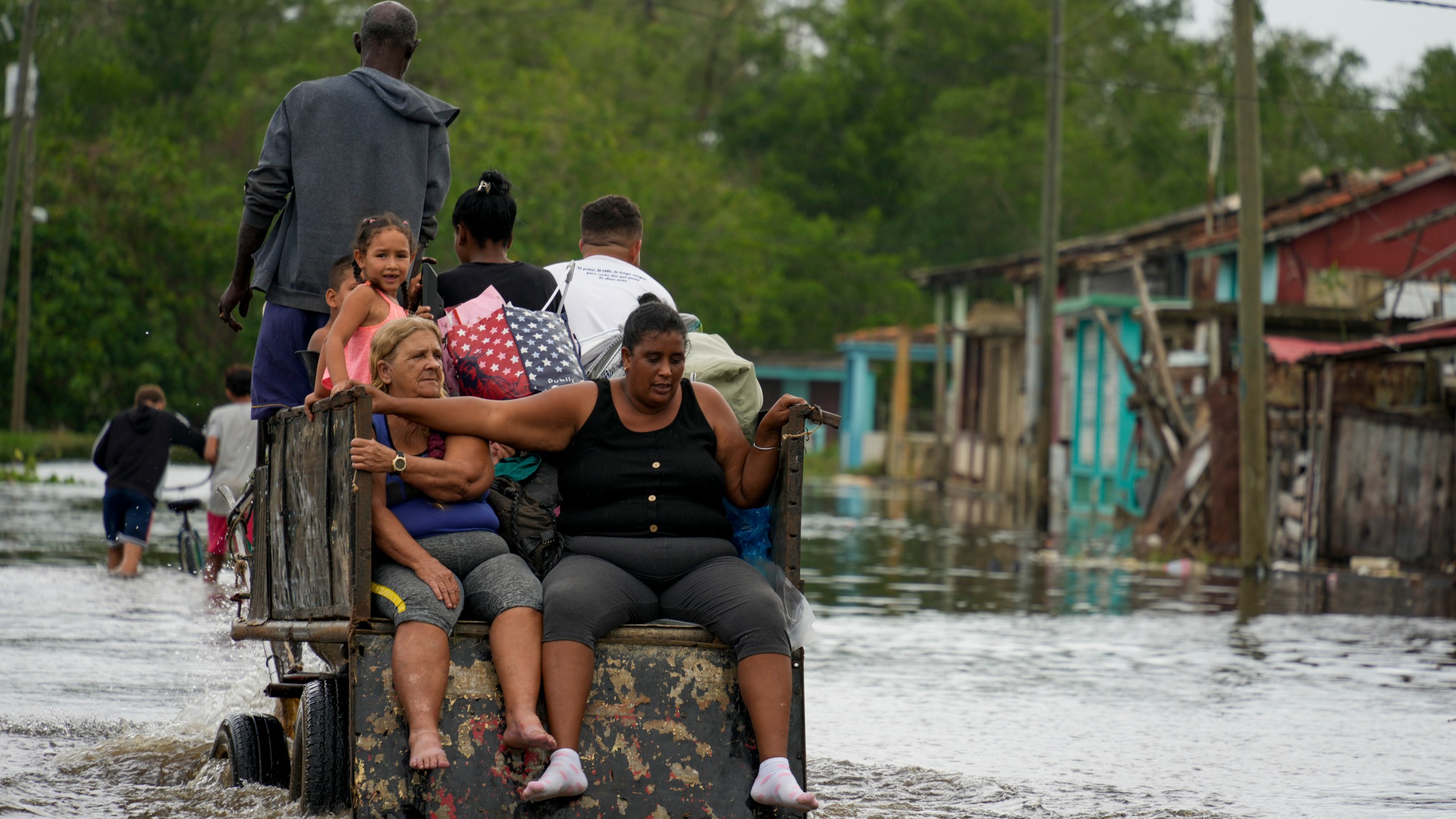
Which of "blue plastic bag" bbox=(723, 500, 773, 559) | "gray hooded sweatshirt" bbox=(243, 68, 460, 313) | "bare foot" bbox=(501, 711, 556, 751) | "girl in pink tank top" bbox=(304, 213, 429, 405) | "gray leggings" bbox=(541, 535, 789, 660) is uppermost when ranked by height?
"gray hooded sweatshirt" bbox=(243, 68, 460, 313)

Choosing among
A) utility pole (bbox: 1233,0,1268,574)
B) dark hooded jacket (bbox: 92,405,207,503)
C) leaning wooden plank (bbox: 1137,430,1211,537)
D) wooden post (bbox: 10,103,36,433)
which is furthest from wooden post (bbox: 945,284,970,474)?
dark hooded jacket (bbox: 92,405,207,503)

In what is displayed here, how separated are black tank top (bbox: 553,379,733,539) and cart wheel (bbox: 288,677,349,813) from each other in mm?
893

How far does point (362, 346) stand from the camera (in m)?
5.97

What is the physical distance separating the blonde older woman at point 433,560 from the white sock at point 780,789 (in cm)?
61

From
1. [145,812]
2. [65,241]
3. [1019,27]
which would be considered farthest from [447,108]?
[1019,27]

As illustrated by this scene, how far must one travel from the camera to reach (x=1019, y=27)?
207 ft

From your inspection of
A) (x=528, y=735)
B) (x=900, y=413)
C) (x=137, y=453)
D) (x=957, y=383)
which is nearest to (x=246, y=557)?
(x=528, y=735)

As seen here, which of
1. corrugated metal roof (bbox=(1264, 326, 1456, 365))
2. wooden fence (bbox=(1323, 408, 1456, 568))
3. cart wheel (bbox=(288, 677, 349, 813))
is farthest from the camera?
wooden fence (bbox=(1323, 408, 1456, 568))

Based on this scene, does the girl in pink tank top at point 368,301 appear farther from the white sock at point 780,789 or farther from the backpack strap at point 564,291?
the white sock at point 780,789

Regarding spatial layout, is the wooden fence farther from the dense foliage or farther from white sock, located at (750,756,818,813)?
the dense foliage

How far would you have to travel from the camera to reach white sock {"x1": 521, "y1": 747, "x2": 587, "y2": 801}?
494 cm

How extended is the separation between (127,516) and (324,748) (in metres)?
9.38

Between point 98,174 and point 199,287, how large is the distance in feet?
12.4

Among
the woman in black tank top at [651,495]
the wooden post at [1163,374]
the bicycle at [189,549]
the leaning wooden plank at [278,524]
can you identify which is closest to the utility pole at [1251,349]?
the wooden post at [1163,374]
